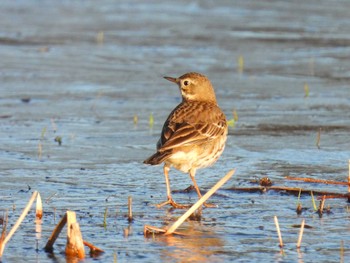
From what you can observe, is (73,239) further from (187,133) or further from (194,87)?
(194,87)

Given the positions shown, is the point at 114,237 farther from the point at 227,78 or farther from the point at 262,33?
the point at 262,33

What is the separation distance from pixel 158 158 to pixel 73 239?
1651 mm

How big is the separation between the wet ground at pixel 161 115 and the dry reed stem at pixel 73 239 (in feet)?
0.31

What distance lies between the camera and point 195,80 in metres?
9.08

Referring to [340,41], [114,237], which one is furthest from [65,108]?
[340,41]

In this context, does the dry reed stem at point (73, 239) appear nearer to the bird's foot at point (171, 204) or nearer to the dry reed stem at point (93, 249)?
the dry reed stem at point (93, 249)

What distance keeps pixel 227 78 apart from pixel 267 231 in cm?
695

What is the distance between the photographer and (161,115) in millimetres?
11727

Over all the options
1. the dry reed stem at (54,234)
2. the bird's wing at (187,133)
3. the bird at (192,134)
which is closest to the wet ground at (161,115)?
the dry reed stem at (54,234)

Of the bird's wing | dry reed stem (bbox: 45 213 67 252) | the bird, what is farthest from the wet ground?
the bird's wing

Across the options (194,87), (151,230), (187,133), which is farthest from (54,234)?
(194,87)

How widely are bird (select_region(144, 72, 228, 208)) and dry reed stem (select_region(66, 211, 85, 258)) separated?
153 cm

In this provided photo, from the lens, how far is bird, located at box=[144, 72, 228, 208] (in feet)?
26.2

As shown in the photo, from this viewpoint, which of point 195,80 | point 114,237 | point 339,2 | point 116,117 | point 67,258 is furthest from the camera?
point 339,2
